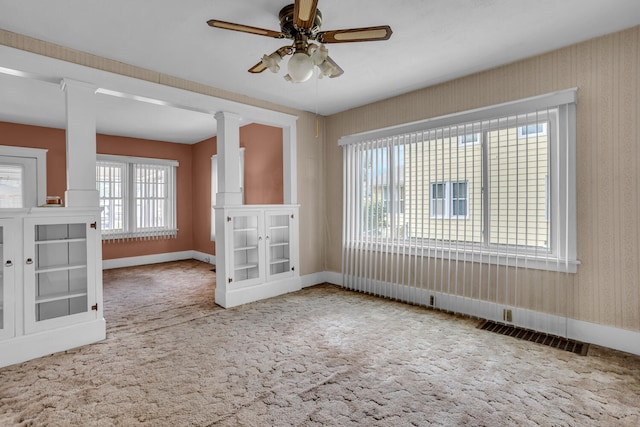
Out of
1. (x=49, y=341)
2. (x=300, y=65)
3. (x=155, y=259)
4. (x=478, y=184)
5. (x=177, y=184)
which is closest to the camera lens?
Result: (x=300, y=65)

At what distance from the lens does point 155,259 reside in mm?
6945

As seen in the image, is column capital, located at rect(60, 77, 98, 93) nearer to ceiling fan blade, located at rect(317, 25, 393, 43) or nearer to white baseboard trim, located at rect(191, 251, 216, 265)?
ceiling fan blade, located at rect(317, 25, 393, 43)

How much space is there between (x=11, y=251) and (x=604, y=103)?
199 inches

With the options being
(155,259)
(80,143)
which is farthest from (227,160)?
(155,259)

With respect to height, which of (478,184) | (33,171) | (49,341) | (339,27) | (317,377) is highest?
(339,27)

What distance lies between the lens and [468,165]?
3551 millimetres

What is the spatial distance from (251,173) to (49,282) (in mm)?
3540

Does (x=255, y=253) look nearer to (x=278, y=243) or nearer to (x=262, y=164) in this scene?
(x=278, y=243)

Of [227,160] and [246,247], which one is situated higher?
[227,160]

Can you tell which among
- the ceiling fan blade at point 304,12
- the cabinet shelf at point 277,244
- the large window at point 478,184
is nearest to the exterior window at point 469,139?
the large window at point 478,184

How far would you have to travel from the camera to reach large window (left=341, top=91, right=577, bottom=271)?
3.00 metres

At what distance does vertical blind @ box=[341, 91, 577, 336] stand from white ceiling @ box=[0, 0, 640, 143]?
59 cm

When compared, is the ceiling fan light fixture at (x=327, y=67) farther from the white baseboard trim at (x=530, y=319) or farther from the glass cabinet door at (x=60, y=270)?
the white baseboard trim at (x=530, y=319)

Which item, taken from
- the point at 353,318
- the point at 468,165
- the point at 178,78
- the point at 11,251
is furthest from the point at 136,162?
the point at 468,165
